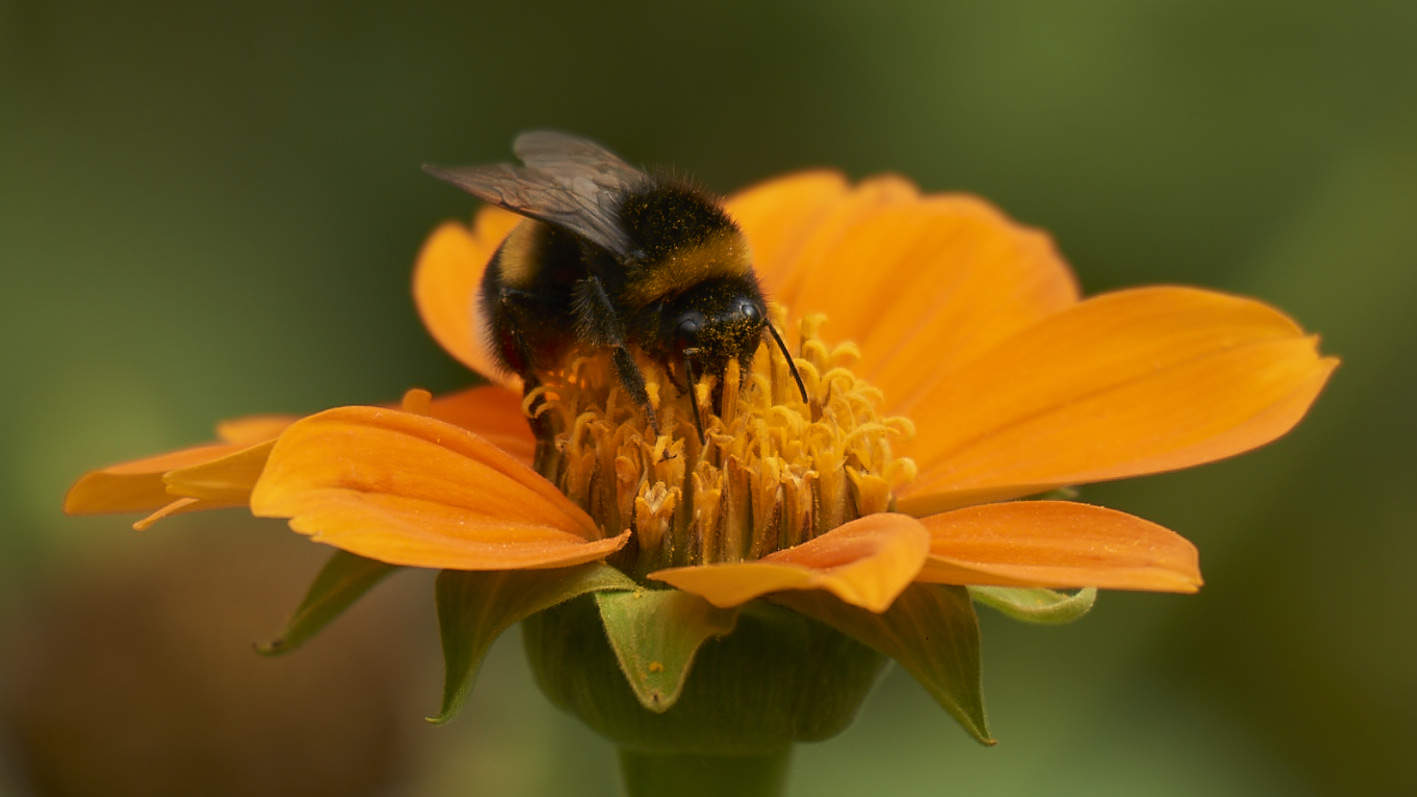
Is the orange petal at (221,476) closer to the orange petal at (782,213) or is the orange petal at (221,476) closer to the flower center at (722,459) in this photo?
the flower center at (722,459)

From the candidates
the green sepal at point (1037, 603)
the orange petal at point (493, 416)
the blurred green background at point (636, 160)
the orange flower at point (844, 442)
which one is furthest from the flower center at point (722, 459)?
the blurred green background at point (636, 160)

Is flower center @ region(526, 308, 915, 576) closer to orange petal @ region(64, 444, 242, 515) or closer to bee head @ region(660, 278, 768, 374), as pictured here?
bee head @ region(660, 278, 768, 374)

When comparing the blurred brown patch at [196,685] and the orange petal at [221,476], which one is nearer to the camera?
the orange petal at [221,476]

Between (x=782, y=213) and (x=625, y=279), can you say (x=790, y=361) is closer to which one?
(x=625, y=279)

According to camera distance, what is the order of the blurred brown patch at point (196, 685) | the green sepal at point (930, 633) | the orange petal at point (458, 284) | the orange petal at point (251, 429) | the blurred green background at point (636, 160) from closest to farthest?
the green sepal at point (930, 633)
the orange petal at point (251, 429)
the orange petal at point (458, 284)
the blurred brown patch at point (196, 685)
the blurred green background at point (636, 160)

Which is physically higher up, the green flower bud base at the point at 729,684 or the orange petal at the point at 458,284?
the orange petal at the point at 458,284

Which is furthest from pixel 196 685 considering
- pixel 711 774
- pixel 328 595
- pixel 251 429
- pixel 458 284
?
pixel 711 774

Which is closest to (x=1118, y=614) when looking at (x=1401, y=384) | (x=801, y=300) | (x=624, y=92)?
(x=1401, y=384)

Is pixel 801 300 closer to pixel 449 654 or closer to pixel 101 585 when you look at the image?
pixel 449 654
